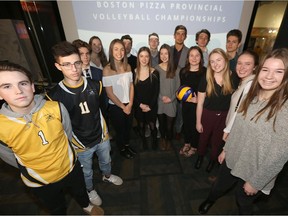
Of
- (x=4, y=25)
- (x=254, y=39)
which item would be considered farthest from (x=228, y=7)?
(x=4, y=25)

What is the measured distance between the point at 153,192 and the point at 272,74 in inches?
77.7

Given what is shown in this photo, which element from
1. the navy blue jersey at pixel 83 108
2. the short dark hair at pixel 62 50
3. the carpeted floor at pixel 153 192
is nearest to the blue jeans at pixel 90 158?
the navy blue jersey at pixel 83 108

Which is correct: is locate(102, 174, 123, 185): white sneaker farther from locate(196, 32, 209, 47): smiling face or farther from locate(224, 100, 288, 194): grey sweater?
locate(196, 32, 209, 47): smiling face

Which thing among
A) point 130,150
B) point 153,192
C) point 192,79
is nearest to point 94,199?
point 153,192

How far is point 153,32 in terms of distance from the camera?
337 centimetres

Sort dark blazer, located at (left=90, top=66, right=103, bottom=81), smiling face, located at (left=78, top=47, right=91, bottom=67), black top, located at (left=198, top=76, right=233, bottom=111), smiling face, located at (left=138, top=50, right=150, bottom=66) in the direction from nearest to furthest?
black top, located at (left=198, top=76, right=233, bottom=111) → smiling face, located at (left=78, top=47, right=91, bottom=67) → smiling face, located at (left=138, top=50, right=150, bottom=66) → dark blazer, located at (left=90, top=66, right=103, bottom=81)

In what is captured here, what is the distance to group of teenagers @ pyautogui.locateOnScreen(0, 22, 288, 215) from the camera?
1.17 m

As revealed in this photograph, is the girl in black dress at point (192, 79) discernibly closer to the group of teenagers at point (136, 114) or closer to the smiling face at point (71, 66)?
the group of teenagers at point (136, 114)

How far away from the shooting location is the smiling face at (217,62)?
1898mm

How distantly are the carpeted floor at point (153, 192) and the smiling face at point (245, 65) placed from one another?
155cm

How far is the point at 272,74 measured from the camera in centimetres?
117

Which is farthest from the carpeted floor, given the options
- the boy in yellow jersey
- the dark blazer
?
the dark blazer

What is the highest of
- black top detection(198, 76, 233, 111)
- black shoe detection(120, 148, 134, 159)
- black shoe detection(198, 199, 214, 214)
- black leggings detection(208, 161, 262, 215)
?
black top detection(198, 76, 233, 111)

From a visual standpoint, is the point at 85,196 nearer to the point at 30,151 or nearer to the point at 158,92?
the point at 30,151
